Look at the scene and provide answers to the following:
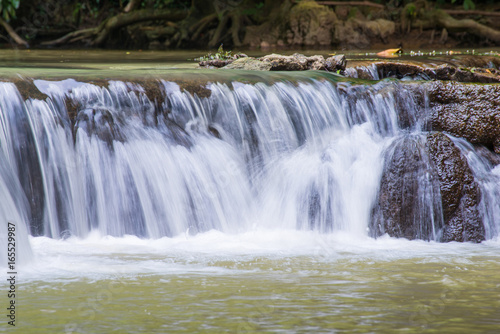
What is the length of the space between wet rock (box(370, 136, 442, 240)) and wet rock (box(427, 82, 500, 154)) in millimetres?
574

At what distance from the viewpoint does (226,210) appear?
6004mm

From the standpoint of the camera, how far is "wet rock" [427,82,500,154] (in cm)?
635

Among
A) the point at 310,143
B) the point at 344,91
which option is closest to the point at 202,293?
the point at 310,143

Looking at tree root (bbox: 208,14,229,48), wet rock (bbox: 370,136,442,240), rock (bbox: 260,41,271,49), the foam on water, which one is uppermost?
tree root (bbox: 208,14,229,48)

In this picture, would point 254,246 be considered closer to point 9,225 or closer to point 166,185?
point 166,185

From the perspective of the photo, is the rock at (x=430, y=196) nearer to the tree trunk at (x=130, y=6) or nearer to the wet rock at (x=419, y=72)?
the wet rock at (x=419, y=72)

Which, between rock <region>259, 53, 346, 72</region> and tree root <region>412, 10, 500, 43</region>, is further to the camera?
tree root <region>412, 10, 500, 43</region>

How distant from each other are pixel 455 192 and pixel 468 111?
0.92 metres

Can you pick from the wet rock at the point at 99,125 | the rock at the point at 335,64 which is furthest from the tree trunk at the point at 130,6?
the wet rock at the point at 99,125

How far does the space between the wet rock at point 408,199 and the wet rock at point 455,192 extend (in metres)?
0.07

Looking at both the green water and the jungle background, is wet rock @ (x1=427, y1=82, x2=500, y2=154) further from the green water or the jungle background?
the jungle background

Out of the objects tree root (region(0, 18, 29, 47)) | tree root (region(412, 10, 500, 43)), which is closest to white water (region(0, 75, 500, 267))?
tree root (region(412, 10, 500, 43))

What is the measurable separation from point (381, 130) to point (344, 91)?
0.55 metres

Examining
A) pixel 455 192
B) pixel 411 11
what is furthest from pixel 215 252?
pixel 411 11
